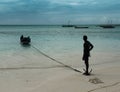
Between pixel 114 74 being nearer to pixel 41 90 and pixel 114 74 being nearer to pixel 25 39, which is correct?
pixel 41 90

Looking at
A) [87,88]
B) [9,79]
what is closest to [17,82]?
[9,79]

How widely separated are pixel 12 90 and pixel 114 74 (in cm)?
457

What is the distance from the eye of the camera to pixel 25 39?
36062mm

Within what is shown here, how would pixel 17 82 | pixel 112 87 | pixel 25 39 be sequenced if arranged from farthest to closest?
pixel 25 39 < pixel 17 82 < pixel 112 87

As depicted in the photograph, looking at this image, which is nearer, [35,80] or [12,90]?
[12,90]

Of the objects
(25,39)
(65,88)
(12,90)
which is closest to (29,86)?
(12,90)

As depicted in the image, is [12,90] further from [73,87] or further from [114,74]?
[114,74]

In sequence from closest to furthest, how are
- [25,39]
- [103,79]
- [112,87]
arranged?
[112,87] < [103,79] < [25,39]

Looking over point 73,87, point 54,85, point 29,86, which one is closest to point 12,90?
point 29,86

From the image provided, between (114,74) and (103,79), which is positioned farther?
(114,74)

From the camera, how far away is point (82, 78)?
33.3ft

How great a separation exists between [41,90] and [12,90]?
3.78ft

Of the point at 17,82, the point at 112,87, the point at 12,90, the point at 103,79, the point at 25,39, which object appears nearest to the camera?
the point at 112,87

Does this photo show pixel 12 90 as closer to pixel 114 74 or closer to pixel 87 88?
pixel 87 88
